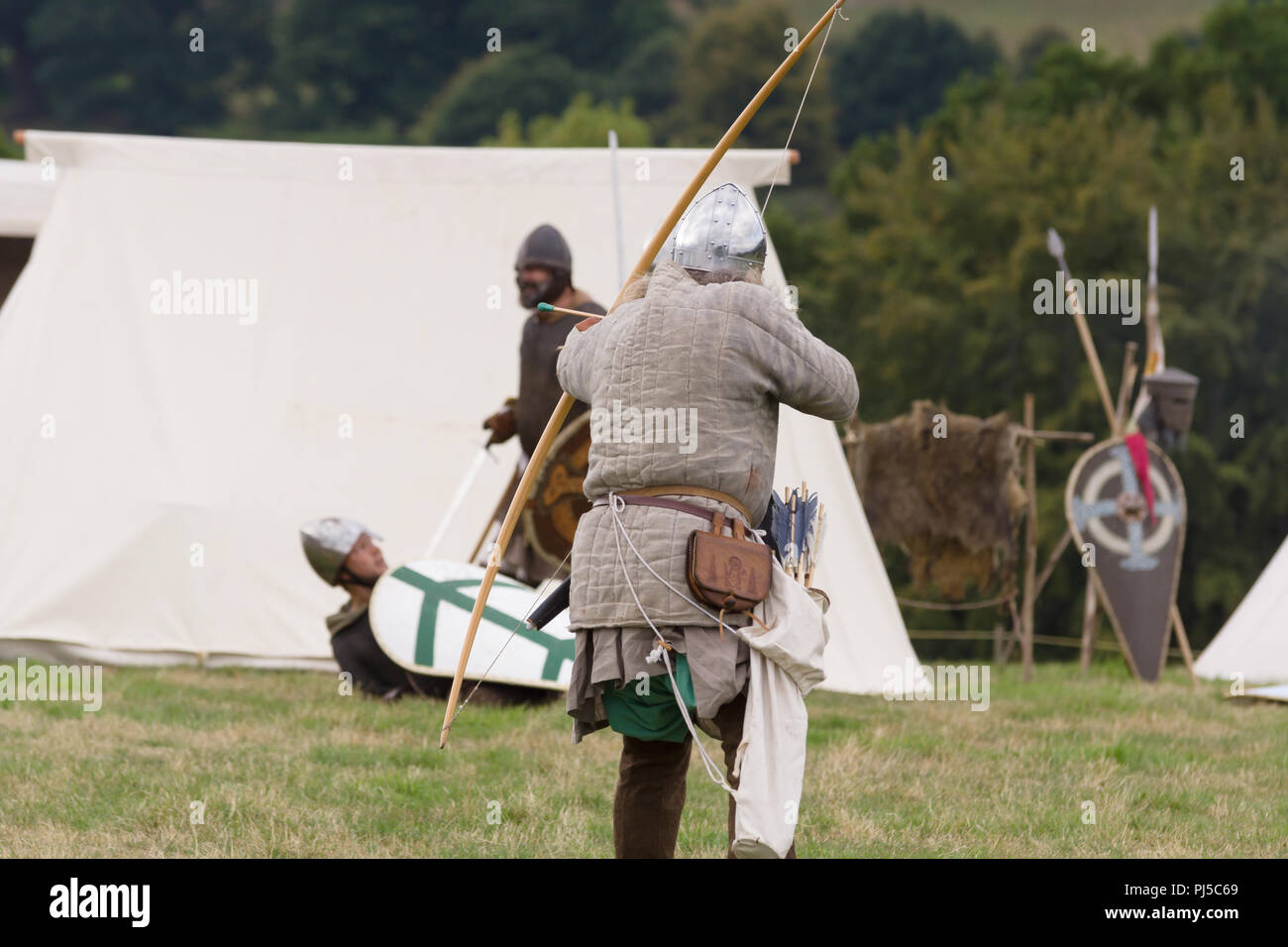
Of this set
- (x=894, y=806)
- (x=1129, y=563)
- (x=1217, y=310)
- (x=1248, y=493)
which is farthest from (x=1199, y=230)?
(x=894, y=806)

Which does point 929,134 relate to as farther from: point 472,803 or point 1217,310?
point 472,803

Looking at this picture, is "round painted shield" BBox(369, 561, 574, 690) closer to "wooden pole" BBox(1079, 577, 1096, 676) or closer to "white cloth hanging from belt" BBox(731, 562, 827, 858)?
"white cloth hanging from belt" BBox(731, 562, 827, 858)

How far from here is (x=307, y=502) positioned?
25.9ft

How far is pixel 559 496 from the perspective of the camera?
6660 millimetres

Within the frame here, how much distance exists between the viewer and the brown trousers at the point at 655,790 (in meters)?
3.54

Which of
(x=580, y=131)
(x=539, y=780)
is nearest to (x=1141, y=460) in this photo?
(x=539, y=780)

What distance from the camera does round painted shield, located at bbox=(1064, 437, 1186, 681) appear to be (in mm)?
8398

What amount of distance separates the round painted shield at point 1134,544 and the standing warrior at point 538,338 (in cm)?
271

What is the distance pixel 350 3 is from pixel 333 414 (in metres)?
46.8

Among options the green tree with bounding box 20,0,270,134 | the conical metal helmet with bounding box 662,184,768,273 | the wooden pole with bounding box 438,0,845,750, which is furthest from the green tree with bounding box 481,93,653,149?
the conical metal helmet with bounding box 662,184,768,273

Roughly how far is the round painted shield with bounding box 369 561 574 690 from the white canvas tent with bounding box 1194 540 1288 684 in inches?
A: 152

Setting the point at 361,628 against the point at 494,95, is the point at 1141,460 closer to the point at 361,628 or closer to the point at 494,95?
the point at 361,628

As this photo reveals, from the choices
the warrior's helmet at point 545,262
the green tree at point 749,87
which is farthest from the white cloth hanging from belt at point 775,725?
the green tree at point 749,87

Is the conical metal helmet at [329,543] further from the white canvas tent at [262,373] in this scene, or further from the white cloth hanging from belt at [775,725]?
the white cloth hanging from belt at [775,725]
